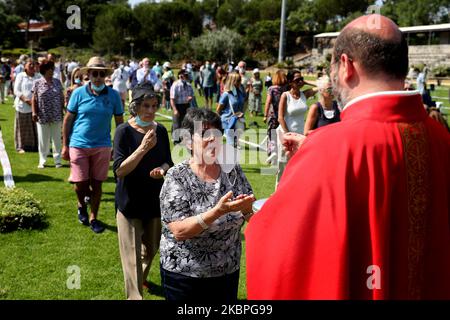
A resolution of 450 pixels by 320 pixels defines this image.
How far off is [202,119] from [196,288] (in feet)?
3.59

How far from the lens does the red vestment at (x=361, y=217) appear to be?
1.72 meters

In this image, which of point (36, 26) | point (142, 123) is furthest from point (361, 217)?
point (36, 26)

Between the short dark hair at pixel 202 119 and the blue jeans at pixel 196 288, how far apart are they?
962 millimetres

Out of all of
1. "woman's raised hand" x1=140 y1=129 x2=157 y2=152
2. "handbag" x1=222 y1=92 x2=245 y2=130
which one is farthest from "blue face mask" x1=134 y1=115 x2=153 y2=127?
"handbag" x1=222 y1=92 x2=245 y2=130

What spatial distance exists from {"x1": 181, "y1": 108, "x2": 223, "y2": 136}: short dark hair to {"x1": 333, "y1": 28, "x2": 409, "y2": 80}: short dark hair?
1.66 metres

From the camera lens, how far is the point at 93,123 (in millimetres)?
6527

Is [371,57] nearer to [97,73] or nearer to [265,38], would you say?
[97,73]

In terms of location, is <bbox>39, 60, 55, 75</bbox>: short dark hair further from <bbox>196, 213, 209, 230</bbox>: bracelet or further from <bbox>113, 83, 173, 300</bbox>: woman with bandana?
<bbox>196, 213, 209, 230</bbox>: bracelet

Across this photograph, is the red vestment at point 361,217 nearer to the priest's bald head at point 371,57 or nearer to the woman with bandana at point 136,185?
the priest's bald head at point 371,57

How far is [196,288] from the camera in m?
3.32

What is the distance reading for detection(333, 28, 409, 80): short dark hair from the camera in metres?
1.83

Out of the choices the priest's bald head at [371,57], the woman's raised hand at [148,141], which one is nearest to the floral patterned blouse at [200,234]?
the woman's raised hand at [148,141]

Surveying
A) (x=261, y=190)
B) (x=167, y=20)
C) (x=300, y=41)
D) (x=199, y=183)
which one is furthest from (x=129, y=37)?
(x=199, y=183)
